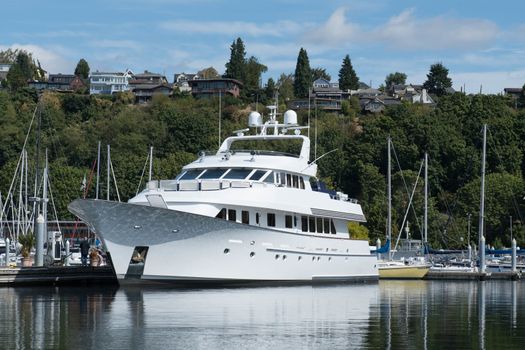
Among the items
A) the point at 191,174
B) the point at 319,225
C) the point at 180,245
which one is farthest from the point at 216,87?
the point at 180,245

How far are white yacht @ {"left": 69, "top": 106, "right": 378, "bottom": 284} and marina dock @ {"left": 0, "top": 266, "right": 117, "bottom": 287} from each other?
2667 millimetres

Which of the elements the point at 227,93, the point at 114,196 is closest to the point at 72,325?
the point at 114,196

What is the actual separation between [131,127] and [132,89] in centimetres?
Result: 5307

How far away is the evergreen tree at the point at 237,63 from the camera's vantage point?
169 meters

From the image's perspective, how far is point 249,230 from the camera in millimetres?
40938

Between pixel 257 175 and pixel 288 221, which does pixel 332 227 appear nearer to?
pixel 288 221

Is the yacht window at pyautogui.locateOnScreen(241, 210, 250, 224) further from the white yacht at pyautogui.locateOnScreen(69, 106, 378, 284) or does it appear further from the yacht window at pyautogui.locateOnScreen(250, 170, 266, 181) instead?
the yacht window at pyautogui.locateOnScreen(250, 170, 266, 181)

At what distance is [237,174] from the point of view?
43.1 m

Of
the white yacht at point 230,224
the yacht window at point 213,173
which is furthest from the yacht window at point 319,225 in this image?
the yacht window at point 213,173

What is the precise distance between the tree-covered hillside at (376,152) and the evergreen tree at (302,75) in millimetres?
23895

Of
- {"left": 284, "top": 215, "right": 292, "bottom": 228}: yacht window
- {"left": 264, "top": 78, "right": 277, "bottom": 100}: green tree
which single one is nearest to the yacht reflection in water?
{"left": 284, "top": 215, "right": 292, "bottom": 228}: yacht window

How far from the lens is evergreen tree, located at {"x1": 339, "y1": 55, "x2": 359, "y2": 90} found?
184 metres

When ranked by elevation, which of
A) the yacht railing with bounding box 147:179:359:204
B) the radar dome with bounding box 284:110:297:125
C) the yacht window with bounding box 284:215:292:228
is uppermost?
the radar dome with bounding box 284:110:297:125

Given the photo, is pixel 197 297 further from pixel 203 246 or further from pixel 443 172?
pixel 443 172
